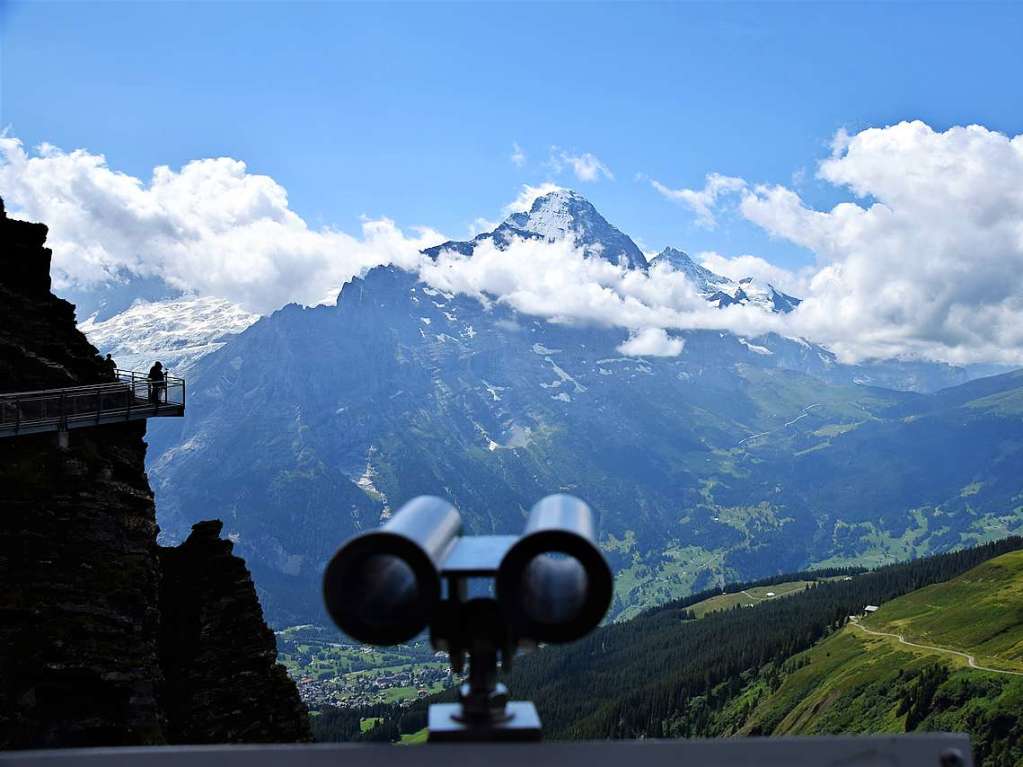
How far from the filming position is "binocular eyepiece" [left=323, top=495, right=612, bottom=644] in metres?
4.81

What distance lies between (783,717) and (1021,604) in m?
64.4

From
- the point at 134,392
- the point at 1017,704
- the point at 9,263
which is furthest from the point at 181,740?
the point at 1017,704

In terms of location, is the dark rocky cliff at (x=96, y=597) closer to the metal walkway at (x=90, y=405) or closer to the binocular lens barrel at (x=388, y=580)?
the metal walkway at (x=90, y=405)

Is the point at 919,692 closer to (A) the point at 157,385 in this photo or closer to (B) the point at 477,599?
(A) the point at 157,385

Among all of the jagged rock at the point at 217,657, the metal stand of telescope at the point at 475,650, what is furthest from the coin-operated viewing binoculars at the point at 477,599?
the jagged rock at the point at 217,657

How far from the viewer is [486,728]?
4703 millimetres

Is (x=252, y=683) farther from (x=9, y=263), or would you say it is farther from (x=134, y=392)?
(x=9, y=263)

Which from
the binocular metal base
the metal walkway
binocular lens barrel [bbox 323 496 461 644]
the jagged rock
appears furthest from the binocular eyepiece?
the jagged rock

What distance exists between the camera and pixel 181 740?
32969 millimetres

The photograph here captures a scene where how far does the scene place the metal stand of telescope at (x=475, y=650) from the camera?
4.85 metres

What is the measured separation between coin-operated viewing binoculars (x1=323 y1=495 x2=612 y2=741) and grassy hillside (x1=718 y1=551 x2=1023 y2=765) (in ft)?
494

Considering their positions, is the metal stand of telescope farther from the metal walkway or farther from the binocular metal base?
the metal walkway

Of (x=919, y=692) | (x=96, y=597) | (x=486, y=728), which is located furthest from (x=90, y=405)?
(x=919, y=692)

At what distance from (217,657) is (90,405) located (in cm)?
1201
